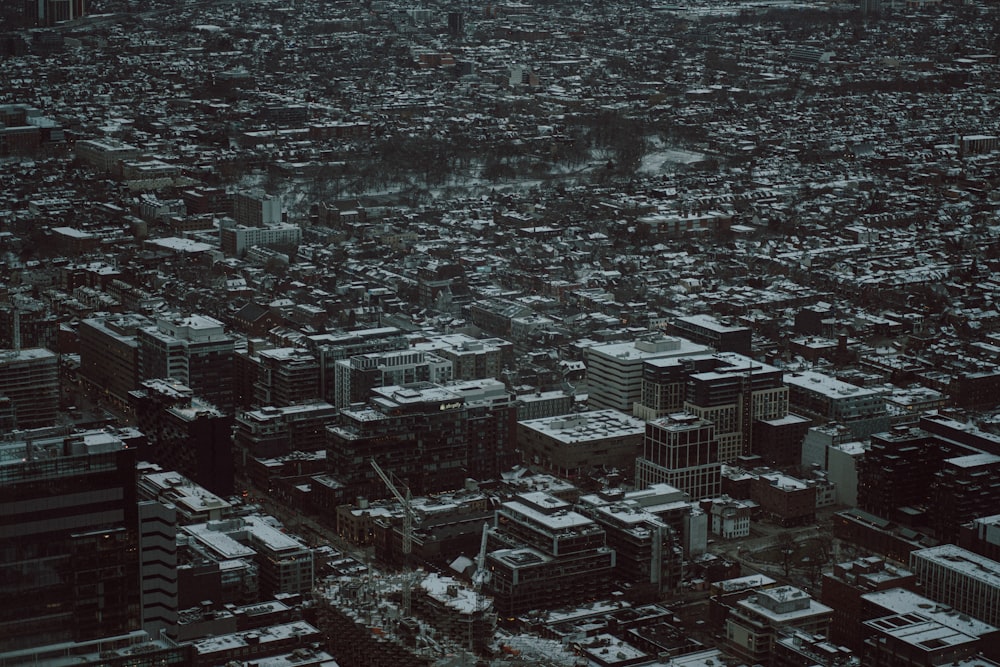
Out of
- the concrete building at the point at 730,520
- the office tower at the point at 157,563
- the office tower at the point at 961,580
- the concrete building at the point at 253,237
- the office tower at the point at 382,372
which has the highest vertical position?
the office tower at the point at 157,563

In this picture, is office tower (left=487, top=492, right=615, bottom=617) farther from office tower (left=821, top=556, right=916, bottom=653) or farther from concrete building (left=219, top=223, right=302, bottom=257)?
concrete building (left=219, top=223, right=302, bottom=257)

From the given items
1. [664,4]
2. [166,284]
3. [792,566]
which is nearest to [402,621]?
[792,566]

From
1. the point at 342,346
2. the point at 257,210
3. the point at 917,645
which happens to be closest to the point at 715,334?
the point at 342,346

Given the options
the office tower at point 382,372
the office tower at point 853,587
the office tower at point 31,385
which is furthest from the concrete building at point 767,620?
the office tower at point 31,385

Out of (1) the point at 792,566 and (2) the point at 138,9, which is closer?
(1) the point at 792,566

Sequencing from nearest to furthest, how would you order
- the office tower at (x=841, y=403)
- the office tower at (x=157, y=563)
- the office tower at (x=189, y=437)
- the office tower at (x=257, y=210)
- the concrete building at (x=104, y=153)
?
the office tower at (x=157, y=563)
the office tower at (x=189, y=437)
the office tower at (x=841, y=403)
the office tower at (x=257, y=210)
the concrete building at (x=104, y=153)

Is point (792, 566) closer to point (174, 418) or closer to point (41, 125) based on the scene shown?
point (174, 418)

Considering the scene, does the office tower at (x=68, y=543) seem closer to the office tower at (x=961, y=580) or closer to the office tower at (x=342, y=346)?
the office tower at (x=961, y=580)
